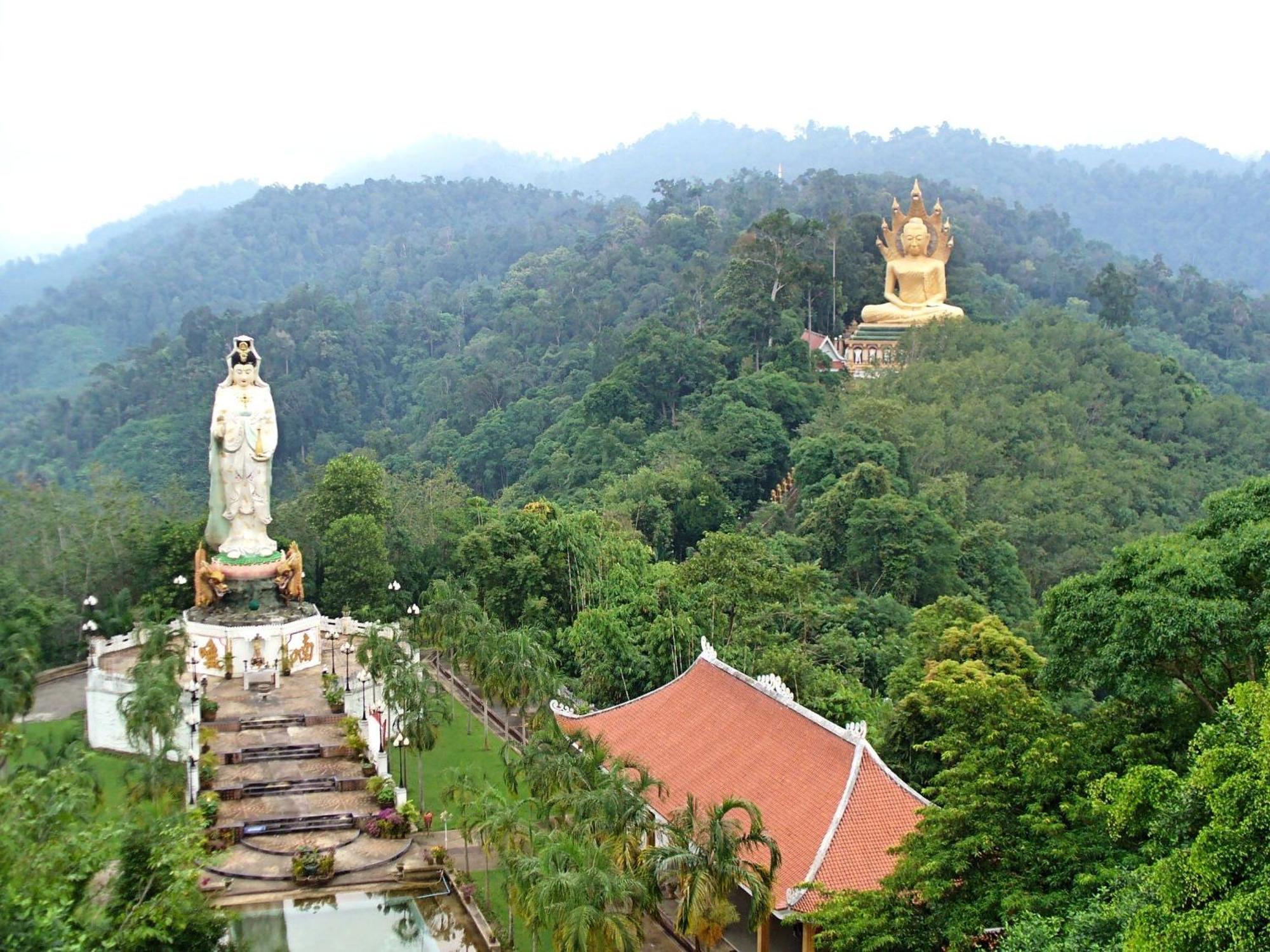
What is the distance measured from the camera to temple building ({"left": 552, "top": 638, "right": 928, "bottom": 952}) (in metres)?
15.9

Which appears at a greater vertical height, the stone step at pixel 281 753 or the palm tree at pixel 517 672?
the palm tree at pixel 517 672

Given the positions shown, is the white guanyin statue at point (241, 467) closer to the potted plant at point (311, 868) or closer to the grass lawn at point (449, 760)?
the grass lawn at point (449, 760)

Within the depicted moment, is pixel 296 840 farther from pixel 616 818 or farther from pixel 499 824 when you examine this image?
pixel 616 818

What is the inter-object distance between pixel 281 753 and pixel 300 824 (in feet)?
8.37

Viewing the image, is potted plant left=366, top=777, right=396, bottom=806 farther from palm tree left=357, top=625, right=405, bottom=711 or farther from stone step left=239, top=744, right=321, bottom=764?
palm tree left=357, top=625, right=405, bottom=711

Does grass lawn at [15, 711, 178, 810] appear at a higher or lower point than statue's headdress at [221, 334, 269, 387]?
lower

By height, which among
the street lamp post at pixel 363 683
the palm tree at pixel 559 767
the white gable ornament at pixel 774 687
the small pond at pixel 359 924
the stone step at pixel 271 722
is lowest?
the small pond at pixel 359 924

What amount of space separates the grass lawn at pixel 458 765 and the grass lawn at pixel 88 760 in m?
4.34

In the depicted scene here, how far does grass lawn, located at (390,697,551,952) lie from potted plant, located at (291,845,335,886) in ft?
6.19

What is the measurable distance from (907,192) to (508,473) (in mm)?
46788

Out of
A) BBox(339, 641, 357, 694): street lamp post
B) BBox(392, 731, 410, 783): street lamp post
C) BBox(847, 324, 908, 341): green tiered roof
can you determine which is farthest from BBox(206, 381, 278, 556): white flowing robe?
BBox(847, 324, 908, 341): green tiered roof

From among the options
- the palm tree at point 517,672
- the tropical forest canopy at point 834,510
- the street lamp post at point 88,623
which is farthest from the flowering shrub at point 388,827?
the street lamp post at point 88,623

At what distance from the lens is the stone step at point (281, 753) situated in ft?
73.8

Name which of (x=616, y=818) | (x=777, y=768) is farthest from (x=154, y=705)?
(x=777, y=768)
